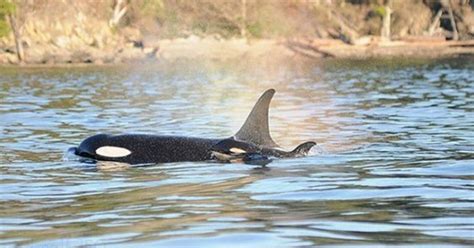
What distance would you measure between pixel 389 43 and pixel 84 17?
627 inches

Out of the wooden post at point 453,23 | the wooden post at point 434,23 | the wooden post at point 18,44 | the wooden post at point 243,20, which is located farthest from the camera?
the wooden post at point 434,23

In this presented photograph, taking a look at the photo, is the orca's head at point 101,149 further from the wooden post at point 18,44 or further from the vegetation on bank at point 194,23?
→ the vegetation on bank at point 194,23

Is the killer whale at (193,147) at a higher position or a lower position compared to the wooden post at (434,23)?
higher

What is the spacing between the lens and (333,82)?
3147 centimetres

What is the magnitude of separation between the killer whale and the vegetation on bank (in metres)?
41.8

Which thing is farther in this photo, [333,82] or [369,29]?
[369,29]

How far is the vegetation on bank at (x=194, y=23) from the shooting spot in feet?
182

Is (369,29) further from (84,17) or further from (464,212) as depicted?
(464,212)

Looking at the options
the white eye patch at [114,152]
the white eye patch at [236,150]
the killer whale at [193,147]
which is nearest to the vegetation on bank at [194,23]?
the killer whale at [193,147]

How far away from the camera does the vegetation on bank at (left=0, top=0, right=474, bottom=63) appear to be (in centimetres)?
5562

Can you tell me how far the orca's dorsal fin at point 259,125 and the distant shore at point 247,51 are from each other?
4011cm

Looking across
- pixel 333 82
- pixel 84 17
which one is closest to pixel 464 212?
pixel 333 82

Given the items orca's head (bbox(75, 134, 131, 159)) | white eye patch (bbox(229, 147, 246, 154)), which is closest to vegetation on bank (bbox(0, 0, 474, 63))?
orca's head (bbox(75, 134, 131, 159))

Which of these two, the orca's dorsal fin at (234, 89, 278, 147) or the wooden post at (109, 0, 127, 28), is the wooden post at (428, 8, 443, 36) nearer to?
the wooden post at (109, 0, 127, 28)
